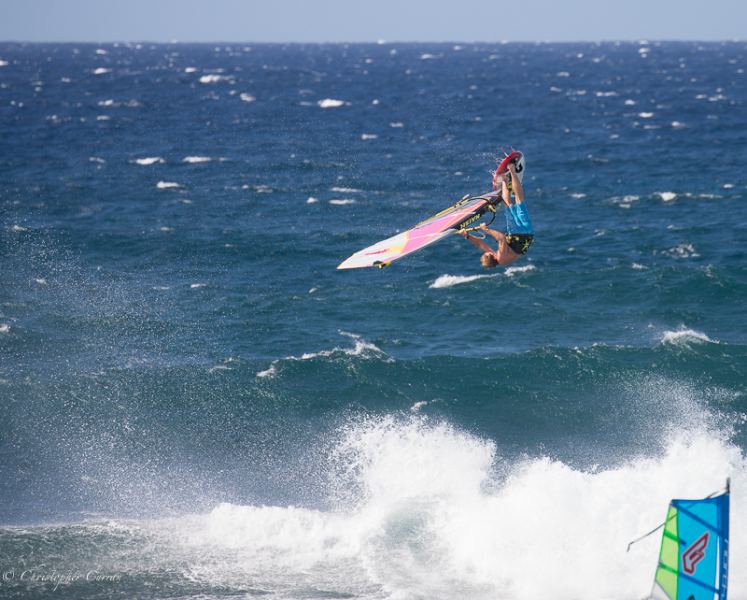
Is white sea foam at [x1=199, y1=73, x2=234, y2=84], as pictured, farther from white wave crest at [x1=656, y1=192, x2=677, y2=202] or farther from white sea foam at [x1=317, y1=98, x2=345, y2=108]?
white wave crest at [x1=656, y1=192, x2=677, y2=202]

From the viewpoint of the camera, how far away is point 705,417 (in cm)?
3659

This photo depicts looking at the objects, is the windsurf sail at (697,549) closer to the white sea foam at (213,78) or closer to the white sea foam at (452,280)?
the white sea foam at (452,280)

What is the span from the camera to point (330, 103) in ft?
416

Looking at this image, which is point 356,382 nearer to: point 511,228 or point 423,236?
point 511,228

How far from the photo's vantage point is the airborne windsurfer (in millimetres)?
23219

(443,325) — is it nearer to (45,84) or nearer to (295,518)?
(295,518)

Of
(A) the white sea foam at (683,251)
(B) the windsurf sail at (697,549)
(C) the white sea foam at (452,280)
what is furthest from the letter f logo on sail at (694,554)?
(A) the white sea foam at (683,251)

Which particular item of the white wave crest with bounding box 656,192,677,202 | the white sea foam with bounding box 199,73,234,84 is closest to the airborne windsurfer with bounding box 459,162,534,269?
the white wave crest with bounding box 656,192,677,202

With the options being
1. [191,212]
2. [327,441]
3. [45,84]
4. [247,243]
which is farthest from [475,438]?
[45,84]

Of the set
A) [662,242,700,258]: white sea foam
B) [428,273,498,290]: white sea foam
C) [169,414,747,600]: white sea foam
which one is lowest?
[169,414,747,600]: white sea foam

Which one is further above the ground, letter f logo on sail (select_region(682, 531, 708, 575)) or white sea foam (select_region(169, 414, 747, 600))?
letter f logo on sail (select_region(682, 531, 708, 575))

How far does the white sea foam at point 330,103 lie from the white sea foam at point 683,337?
282 ft

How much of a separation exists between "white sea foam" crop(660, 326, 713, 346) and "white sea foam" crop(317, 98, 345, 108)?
8594 centimetres

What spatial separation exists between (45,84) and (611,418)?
148 metres
